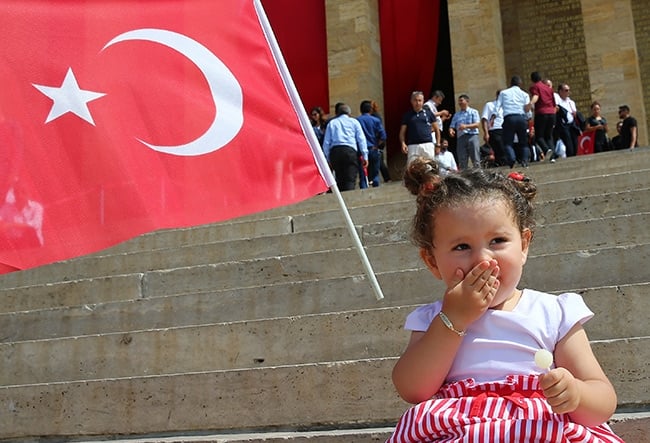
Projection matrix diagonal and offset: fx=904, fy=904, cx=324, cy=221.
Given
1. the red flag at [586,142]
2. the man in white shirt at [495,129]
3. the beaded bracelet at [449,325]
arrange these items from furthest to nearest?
the red flag at [586,142], the man in white shirt at [495,129], the beaded bracelet at [449,325]

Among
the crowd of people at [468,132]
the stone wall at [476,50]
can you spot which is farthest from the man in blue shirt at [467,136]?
the stone wall at [476,50]

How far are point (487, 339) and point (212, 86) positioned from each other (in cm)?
206

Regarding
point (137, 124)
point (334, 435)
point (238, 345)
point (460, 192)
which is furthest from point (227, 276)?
point (460, 192)

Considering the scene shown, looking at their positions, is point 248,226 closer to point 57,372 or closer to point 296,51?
point 57,372

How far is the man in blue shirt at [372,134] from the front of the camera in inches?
436

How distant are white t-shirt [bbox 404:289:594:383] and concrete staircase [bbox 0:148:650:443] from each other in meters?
0.88

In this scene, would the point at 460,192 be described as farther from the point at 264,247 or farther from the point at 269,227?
the point at 269,227

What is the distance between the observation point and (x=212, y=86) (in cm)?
385

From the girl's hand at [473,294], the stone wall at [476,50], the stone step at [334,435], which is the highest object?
the stone wall at [476,50]

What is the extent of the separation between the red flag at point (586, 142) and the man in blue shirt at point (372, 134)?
3.32m

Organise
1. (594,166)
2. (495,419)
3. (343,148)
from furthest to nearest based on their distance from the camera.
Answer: (343,148) → (594,166) → (495,419)

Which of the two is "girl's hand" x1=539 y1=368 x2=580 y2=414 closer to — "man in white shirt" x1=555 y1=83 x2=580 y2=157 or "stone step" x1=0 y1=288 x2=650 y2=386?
"stone step" x1=0 y1=288 x2=650 y2=386

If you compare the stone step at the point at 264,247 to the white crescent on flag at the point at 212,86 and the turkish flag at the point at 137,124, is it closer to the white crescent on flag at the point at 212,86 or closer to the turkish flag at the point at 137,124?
the turkish flag at the point at 137,124

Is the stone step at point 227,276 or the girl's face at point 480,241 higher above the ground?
the stone step at point 227,276
